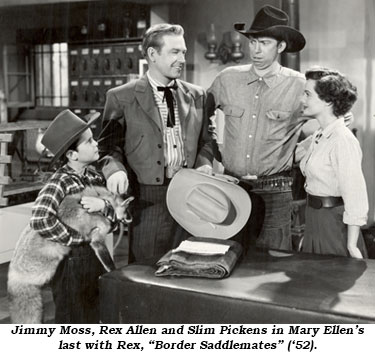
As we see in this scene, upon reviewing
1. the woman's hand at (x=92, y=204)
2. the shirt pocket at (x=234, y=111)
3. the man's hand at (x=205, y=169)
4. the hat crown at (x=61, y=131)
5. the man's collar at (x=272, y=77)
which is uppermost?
the man's collar at (x=272, y=77)

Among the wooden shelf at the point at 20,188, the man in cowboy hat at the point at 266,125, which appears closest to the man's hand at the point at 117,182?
the man in cowboy hat at the point at 266,125

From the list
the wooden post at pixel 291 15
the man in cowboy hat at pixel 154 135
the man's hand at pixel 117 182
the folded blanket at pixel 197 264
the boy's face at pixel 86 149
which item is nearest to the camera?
the folded blanket at pixel 197 264

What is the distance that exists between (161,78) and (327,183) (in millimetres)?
1046

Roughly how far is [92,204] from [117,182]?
0.16m

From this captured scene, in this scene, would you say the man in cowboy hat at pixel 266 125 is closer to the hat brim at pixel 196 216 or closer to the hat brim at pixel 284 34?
the hat brim at pixel 284 34

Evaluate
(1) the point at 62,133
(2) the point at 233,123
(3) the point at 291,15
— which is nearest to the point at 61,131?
(1) the point at 62,133

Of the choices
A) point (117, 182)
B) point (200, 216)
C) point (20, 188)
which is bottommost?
point (20, 188)

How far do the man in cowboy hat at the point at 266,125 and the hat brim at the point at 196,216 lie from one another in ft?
1.42

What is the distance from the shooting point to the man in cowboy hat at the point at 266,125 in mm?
3084

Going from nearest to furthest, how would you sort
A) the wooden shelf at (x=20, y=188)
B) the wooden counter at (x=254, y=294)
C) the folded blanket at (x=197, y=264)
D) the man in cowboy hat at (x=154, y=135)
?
the wooden counter at (x=254, y=294), the folded blanket at (x=197, y=264), the man in cowboy hat at (x=154, y=135), the wooden shelf at (x=20, y=188)

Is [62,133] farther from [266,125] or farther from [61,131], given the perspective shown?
[266,125]

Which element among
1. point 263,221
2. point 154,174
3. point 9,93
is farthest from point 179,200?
point 9,93

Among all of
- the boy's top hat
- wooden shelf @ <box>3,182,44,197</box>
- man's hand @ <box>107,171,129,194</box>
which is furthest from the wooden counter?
wooden shelf @ <box>3,182,44,197</box>

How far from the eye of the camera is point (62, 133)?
2754mm
